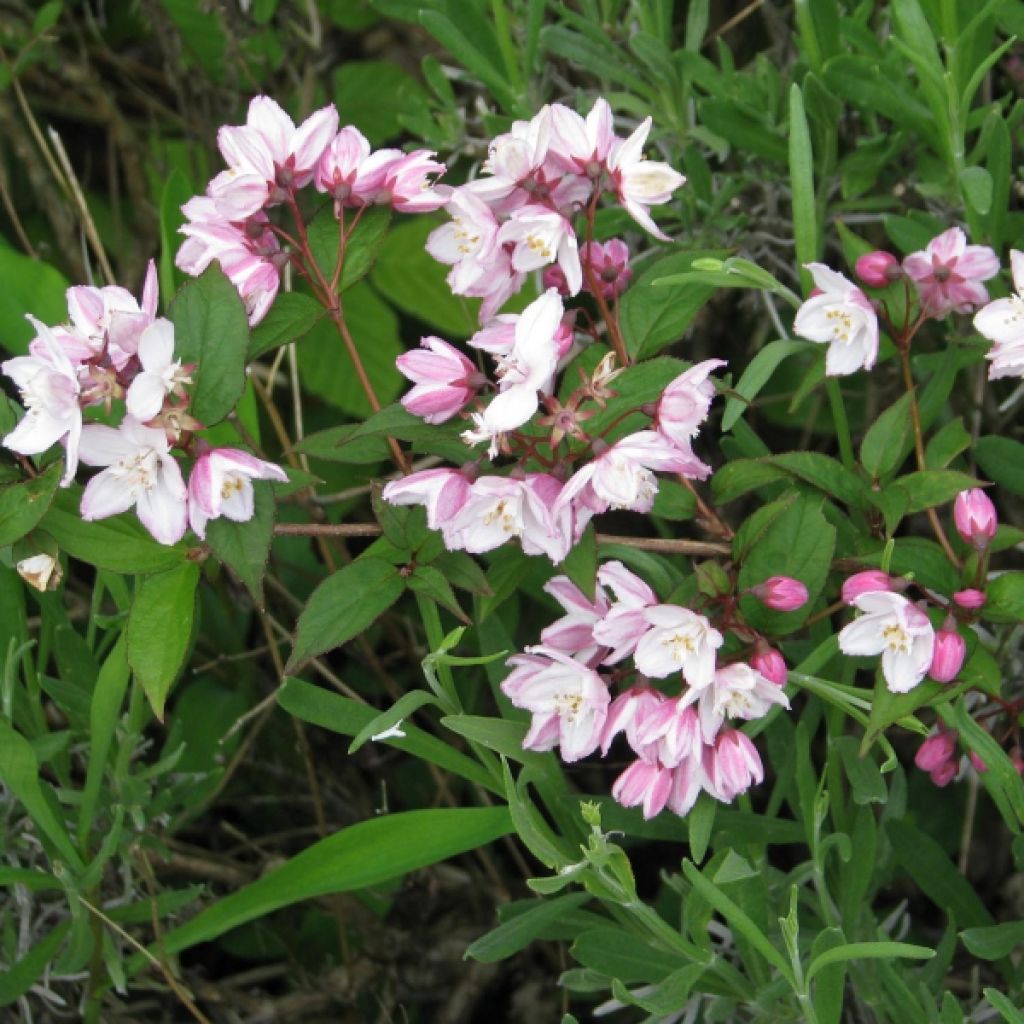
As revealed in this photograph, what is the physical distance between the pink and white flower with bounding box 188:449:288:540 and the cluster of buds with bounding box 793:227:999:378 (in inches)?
21.5

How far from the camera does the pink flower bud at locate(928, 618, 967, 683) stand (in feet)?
4.05

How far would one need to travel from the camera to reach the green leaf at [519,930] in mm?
1414

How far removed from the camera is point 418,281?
2.37m

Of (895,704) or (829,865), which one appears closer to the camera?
(895,704)

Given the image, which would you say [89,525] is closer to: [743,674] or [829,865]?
[743,674]

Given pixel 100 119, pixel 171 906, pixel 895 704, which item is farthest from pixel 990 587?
pixel 100 119

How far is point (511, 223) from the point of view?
1298 millimetres

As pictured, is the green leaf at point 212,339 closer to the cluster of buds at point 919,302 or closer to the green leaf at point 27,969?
the cluster of buds at point 919,302

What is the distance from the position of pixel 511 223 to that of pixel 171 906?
0.86m

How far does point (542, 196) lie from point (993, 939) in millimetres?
877

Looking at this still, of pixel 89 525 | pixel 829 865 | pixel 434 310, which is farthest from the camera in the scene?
pixel 434 310

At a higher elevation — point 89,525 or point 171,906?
point 89,525

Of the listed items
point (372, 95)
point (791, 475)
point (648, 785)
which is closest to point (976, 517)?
point (791, 475)

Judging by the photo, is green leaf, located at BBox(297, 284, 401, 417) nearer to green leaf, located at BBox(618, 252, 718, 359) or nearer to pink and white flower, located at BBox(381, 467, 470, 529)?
green leaf, located at BBox(618, 252, 718, 359)
